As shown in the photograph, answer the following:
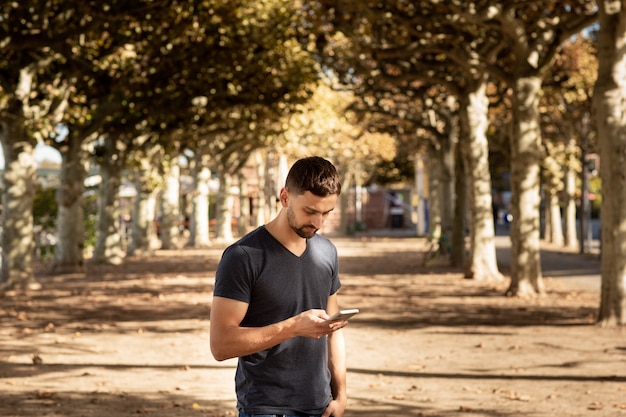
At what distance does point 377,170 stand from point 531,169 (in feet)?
220

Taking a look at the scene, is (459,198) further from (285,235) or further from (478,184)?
(285,235)

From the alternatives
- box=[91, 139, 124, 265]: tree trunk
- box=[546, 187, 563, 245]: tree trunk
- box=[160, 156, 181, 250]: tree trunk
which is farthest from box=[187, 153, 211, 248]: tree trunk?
box=[546, 187, 563, 245]: tree trunk

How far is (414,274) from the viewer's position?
91.4 feet

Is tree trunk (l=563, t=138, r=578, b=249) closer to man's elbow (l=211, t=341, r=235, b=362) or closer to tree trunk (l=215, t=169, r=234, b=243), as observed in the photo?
tree trunk (l=215, t=169, r=234, b=243)

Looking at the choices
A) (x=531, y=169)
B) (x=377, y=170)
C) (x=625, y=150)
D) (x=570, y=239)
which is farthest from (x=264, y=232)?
(x=377, y=170)

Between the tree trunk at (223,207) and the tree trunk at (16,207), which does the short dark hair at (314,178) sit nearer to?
the tree trunk at (16,207)

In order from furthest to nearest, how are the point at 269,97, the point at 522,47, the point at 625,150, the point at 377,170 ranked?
1. the point at 377,170
2. the point at 269,97
3. the point at 522,47
4. the point at 625,150

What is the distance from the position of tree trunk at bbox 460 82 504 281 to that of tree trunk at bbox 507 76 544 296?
4.35m

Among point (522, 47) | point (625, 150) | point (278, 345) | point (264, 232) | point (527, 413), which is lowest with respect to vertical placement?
point (527, 413)

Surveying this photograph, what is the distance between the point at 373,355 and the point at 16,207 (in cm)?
1211

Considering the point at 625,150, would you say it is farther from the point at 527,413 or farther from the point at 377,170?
the point at 377,170

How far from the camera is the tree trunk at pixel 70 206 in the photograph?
1080 inches

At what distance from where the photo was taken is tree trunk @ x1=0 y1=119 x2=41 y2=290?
22469 millimetres

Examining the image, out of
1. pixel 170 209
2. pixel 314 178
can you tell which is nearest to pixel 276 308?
pixel 314 178
